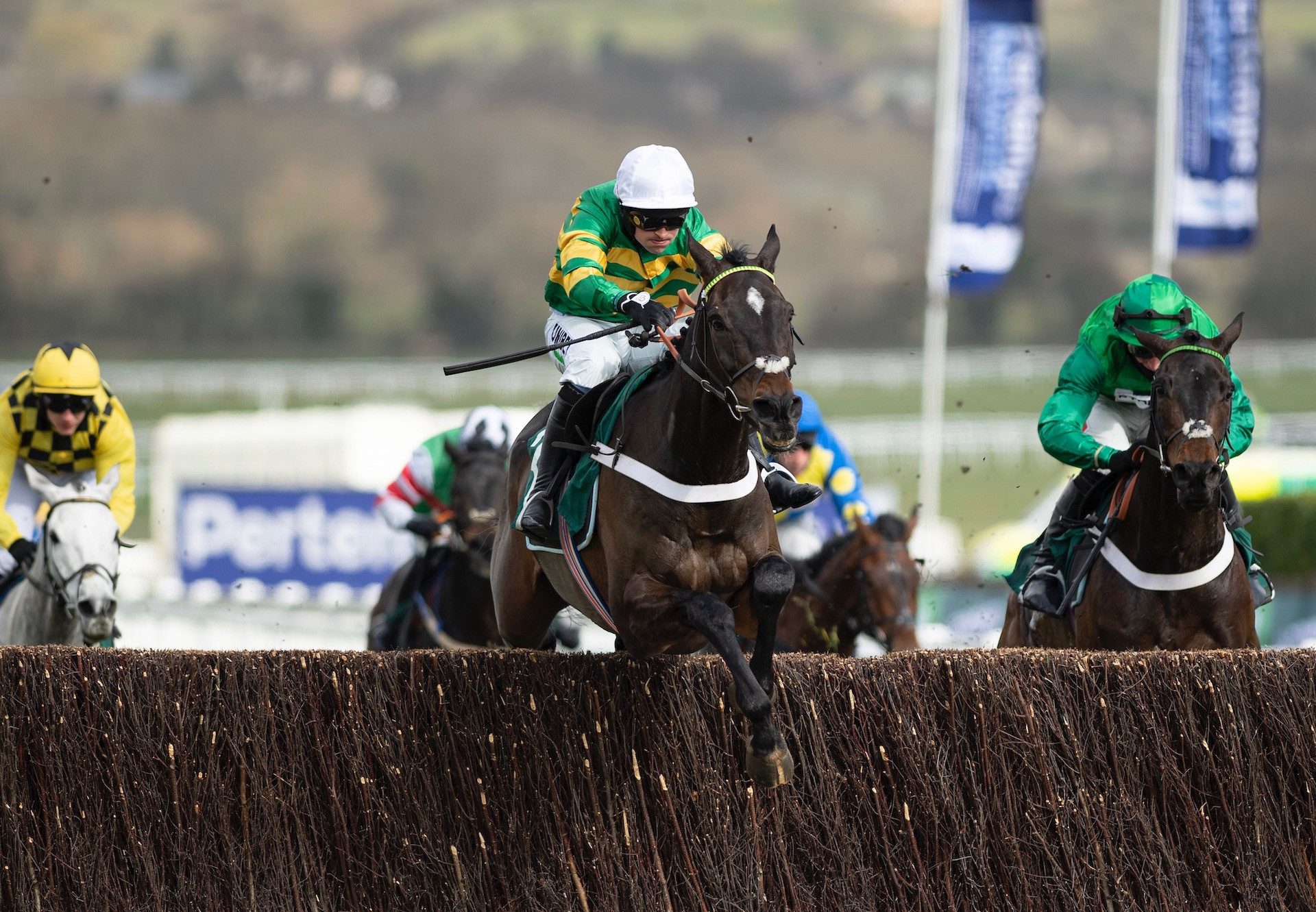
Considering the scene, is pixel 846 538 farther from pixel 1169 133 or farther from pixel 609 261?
pixel 1169 133

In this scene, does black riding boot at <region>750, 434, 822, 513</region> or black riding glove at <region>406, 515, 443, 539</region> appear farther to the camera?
black riding glove at <region>406, 515, 443, 539</region>

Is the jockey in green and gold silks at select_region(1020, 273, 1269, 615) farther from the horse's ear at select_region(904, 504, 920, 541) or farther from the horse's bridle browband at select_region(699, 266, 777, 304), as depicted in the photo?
the horse's bridle browband at select_region(699, 266, 777, 304)

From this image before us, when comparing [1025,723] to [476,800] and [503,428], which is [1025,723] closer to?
[476,800]

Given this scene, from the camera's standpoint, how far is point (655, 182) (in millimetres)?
5695

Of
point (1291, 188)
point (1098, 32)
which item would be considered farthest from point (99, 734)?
point (1098, 32)

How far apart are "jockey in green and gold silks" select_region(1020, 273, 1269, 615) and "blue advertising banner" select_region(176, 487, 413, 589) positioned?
35.8 feet

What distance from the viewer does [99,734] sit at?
5.22 meters

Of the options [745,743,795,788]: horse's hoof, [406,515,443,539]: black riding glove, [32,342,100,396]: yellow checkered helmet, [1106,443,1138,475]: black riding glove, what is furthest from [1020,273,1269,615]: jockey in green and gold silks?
[32,342,100,396]: yellow checkered helmet

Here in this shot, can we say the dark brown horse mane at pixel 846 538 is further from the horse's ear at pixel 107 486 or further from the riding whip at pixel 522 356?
the horse's ear at pixel 107 486

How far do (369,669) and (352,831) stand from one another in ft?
1.60

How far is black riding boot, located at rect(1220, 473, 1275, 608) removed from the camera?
6.45 metres

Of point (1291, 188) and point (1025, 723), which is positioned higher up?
point (1291, 188)

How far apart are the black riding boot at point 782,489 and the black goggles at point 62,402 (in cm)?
358

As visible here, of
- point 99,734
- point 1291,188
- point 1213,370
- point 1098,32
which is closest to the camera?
point 99,734
